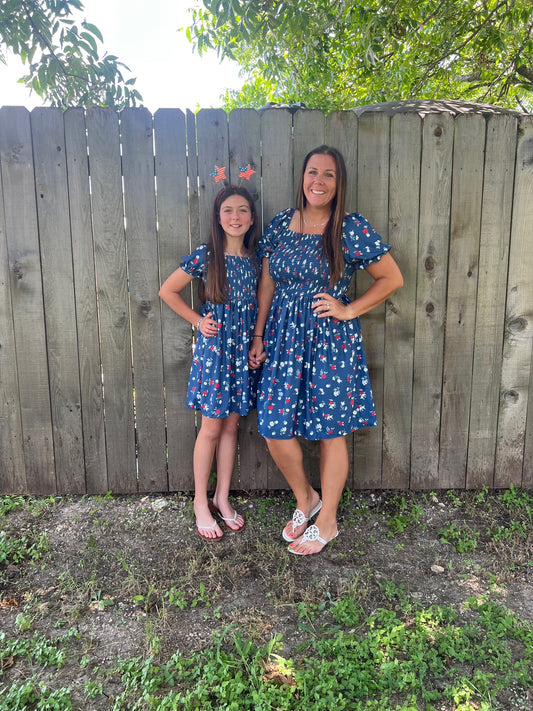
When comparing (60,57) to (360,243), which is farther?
(60,57)

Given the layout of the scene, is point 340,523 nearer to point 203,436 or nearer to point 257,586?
point 257,586

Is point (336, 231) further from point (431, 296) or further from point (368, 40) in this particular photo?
point (368, 40)

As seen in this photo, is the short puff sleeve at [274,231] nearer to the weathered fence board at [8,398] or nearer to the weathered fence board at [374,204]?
the weathered fence board at [374,204]

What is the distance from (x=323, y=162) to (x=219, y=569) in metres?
2.00

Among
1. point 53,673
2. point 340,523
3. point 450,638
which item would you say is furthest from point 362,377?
point 53,673

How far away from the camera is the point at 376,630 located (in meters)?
2.09

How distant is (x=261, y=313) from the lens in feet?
9.04

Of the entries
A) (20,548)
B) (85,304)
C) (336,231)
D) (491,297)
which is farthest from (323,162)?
(20,548)

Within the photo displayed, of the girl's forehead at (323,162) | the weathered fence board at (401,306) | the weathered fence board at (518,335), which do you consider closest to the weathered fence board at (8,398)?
the girl's forehead at (323,162)

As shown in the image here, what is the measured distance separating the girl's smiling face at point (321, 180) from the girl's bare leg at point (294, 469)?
119 centimetres

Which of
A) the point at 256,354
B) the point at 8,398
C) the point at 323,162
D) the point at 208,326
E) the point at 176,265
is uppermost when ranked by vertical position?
the point at 323,162

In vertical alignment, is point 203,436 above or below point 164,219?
below

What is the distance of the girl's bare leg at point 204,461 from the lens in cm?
284

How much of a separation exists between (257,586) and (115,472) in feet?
4.03
